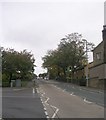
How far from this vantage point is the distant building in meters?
67.4

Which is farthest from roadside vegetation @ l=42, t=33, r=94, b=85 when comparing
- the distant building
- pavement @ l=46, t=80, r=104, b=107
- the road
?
the road

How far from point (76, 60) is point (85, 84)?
881 inches

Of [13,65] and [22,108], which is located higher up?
[13,65]

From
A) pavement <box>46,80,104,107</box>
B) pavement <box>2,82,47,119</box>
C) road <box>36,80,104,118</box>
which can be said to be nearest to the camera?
pavement <box>2,82,47,119</box>

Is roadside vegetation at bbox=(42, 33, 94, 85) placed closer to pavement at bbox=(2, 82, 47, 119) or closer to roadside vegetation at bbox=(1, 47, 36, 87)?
roadside vegetation at bbox=(1, 47, 36, 87)

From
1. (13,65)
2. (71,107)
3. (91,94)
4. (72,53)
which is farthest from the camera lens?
(72,53)

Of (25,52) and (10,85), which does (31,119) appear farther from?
(25,52)

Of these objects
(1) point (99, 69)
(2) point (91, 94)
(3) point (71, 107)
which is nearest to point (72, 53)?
(1) point (99, 69)

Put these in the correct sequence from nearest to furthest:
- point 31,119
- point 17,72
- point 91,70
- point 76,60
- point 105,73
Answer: point 31,119 < point 105,73 < point 17,72 < point 91,70 < point 76,60

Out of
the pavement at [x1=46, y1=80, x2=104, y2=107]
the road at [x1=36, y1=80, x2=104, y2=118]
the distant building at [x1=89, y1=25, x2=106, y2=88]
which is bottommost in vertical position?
the road at [x1=36, y1=80, x2=104, y2=118]

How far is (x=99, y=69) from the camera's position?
235 feet

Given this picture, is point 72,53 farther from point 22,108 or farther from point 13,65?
point 22,108

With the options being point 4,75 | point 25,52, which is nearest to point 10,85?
point 4,75

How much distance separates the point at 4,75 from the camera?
228 feet
